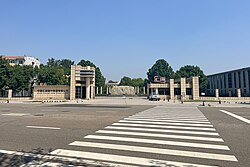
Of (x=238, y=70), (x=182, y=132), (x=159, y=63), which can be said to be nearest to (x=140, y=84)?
(x=159, y=63)

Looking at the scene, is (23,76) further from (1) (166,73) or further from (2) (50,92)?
(1) (166,73)

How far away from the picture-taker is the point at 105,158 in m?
4.73

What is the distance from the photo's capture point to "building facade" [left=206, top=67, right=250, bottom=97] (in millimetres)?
53406

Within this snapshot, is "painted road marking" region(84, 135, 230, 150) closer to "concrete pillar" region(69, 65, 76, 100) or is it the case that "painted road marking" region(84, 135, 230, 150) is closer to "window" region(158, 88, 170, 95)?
"concrete pillar" region(69, 65, 76, 100)

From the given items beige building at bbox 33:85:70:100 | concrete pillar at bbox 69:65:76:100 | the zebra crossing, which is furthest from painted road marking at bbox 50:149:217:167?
beige building at bbox 33:85:70:100

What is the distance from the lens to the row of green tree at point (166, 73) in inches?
2644

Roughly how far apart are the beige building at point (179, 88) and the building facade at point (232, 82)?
7661 mm

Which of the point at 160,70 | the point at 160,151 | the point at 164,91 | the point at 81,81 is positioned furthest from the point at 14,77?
the point at 160,70

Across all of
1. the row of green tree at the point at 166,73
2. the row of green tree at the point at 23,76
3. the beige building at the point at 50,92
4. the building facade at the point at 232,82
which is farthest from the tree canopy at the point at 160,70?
the beige building at the point at 50,92

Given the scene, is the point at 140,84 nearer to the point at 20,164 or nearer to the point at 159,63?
the point at 159,63

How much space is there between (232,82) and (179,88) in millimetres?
24987

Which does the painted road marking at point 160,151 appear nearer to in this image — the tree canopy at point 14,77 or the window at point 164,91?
the window at point 164,91

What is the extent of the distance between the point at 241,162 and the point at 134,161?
264cm

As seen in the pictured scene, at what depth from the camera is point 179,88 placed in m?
48.1
